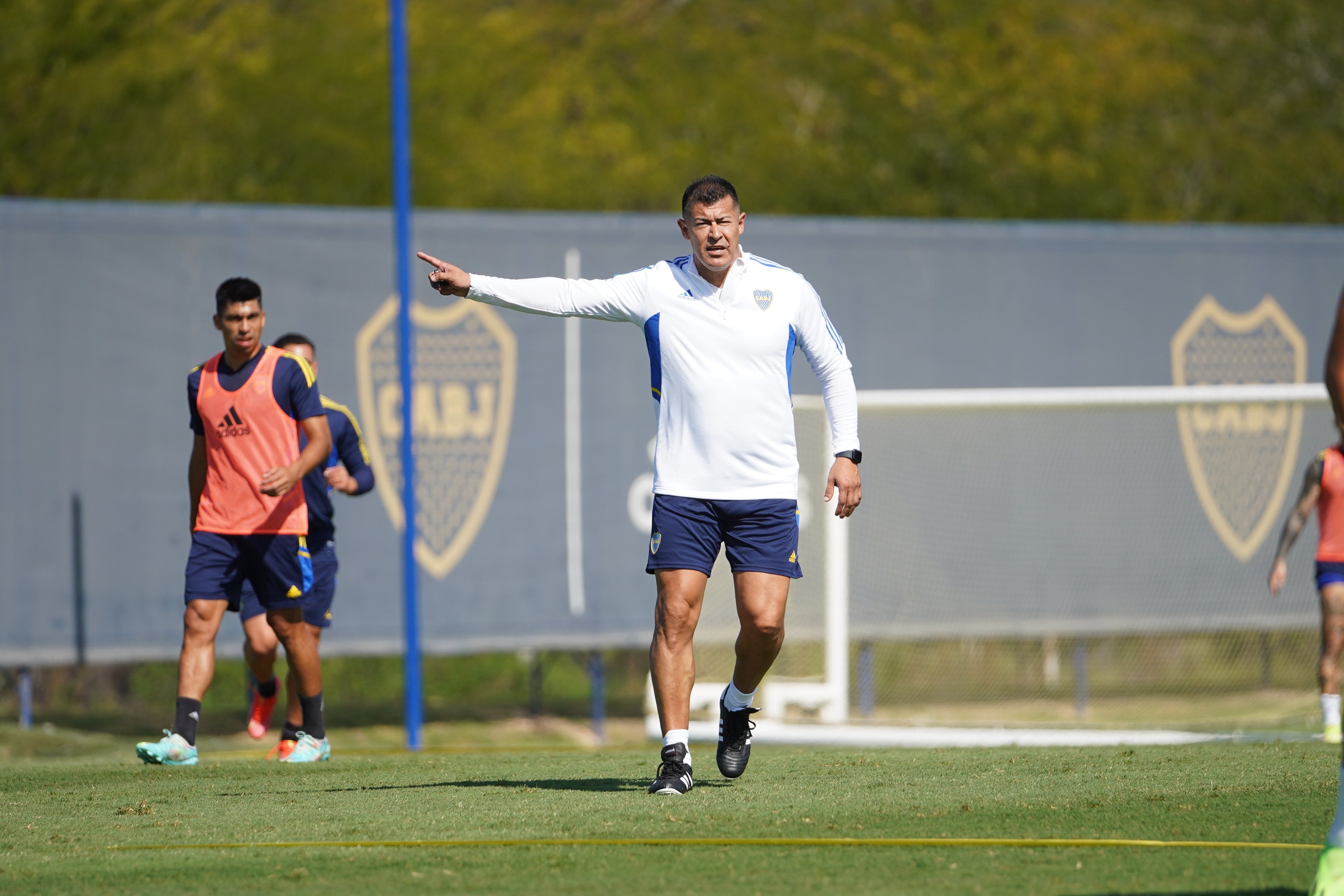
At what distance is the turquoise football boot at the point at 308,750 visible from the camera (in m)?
8.12

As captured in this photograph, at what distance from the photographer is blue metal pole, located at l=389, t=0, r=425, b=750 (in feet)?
35.6

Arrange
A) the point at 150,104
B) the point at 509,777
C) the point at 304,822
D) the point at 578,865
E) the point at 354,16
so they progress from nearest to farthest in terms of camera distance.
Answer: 1. the point at 578,865
2. the point at 304,822
3. the point at 509,777
4. the point at 150,104
5. the point at 354,16

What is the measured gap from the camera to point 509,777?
6.82 m

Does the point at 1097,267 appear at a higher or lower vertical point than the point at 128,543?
higher

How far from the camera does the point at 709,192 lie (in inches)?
235

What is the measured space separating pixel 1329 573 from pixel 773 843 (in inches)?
259

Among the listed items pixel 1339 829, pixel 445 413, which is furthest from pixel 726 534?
pixel 445 413

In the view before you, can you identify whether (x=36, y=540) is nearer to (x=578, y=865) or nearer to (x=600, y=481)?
(x=600, y=481)

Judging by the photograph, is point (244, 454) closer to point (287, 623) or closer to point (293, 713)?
point (287, 623)

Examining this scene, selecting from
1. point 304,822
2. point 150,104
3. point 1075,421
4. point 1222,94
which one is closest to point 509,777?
point 304,822

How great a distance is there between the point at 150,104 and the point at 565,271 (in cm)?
953

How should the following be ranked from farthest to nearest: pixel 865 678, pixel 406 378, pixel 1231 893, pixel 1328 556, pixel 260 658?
pixel 865 678 < pixel 406 378 < pixel 1328 556 < pixel 260 658 < pixel 1231 893

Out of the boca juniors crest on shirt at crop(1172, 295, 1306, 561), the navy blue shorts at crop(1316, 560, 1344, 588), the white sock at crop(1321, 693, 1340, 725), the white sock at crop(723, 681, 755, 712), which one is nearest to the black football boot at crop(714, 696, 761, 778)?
the white sock at crop(723, 681, 755, 712)

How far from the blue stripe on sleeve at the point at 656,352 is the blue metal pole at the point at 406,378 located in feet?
16.0
